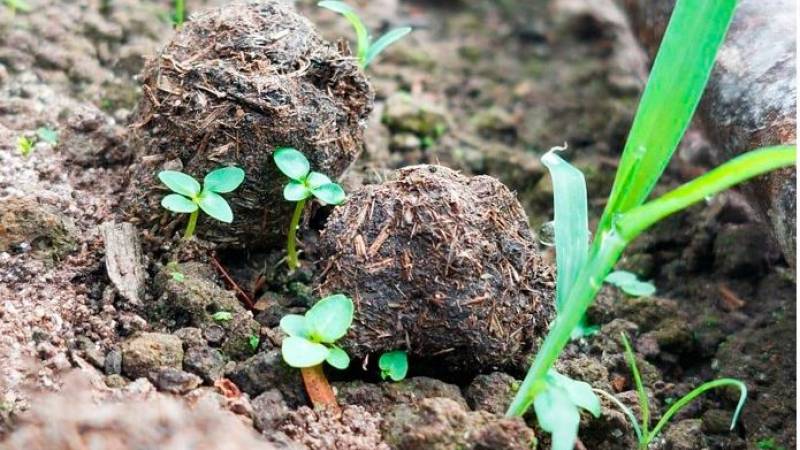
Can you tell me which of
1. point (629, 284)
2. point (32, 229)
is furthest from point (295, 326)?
point (629, 284)

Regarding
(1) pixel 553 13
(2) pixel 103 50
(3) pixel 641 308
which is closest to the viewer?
(3) pixel 641 308

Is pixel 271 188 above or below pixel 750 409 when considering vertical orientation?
above

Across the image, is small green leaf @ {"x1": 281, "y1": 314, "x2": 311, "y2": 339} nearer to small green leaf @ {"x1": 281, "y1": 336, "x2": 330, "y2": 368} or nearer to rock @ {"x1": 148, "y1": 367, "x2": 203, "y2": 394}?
small green leaf @ {"x1": 281, "y1": 336, "x2": 330, "y2": 368}

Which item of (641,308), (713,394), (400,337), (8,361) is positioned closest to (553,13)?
(641,308)

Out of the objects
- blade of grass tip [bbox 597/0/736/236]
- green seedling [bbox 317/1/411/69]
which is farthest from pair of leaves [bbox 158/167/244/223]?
blade of grass tip [bbox 597/0/736/236]

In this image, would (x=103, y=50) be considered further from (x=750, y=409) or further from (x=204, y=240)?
(x=750, y=409)

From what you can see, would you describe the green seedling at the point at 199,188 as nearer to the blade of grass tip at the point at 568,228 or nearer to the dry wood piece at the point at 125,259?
the dry wood piece at the point at 125,259

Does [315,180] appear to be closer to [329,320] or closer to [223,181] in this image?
[223,181]
